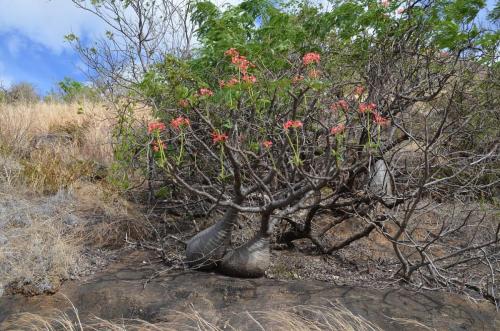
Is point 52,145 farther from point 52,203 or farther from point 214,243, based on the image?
point 214,243

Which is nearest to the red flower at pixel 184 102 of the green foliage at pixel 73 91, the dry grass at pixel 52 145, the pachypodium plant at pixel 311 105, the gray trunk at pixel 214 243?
the pachypodium plant at pixel 311 105

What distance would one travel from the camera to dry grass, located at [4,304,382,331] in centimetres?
295

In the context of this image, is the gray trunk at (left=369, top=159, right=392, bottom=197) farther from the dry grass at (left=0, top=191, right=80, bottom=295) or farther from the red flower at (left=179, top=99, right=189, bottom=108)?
the dry grass at (left=0, top=191, right=80, bottom=295)

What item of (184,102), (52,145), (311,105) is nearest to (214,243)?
(184,102)

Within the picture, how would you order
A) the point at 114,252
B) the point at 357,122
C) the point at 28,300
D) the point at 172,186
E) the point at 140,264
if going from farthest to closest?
the point at 172,186 → the point at 114,252 → the point at 140,264 → the point at 357,122 → the point at 28,300

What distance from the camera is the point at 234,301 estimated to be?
3.47 metres

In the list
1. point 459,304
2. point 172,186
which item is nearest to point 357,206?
point 459,304

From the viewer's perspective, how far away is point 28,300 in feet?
12.2

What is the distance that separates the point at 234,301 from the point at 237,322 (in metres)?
0.30

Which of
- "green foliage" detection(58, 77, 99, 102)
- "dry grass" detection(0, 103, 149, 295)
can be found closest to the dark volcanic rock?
"dry grass" detection(0, 103, 149, 295)

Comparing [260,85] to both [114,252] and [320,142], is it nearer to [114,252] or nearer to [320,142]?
[320,142]

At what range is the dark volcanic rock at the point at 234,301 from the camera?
127 inches

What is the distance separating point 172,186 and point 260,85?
2298mm

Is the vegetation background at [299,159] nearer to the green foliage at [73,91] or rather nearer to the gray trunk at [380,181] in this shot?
the gray trunk at [380,181]
